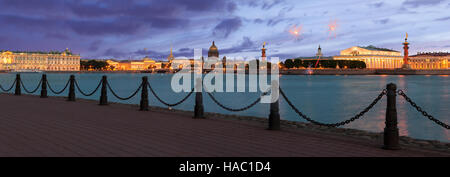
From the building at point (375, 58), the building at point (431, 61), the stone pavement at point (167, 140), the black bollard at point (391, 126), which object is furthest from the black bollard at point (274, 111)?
the building at point (431, 61)

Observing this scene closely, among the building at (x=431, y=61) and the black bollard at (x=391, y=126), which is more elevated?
the building at (x=431, y=61)

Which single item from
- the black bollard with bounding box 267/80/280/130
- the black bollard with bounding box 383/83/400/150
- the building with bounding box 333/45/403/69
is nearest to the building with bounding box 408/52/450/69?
the building with bounding box 333/45/403/69

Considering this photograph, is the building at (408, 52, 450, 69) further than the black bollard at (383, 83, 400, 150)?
Yes

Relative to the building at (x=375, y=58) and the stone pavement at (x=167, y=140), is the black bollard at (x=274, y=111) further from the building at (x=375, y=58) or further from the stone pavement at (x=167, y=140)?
the building at (x=375, y=58)

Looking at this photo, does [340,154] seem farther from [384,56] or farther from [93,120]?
[384,56]

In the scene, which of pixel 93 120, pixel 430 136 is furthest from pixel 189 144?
pixel 430 136

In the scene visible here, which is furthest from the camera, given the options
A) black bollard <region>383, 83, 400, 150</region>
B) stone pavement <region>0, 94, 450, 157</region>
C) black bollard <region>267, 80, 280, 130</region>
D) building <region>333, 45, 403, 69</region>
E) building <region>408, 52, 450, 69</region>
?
building <region>333, 45, 403, 69</region>

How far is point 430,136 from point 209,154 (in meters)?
11.0

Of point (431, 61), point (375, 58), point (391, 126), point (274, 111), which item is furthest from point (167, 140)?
point (431, 61)

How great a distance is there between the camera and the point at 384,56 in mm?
182875

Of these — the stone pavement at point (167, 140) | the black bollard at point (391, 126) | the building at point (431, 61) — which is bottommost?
the stone pavement at point (167, 140)

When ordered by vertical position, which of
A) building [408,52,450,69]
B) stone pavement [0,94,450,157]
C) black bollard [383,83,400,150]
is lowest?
stone pavement [0,94,450,157]

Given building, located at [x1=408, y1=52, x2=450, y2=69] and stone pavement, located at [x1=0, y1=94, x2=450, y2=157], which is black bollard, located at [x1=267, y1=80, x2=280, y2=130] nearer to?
stone pavement, located at [x1=0, y1=94, x2=450, y2=157]

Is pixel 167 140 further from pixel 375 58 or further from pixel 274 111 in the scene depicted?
pixel 375 58
